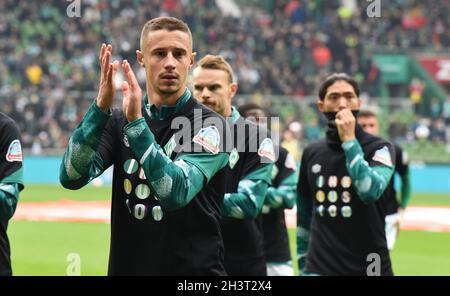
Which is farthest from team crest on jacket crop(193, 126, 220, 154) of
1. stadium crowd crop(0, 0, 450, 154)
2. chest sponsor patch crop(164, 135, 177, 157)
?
stadium crowd crop(0, 0, 450, 154)

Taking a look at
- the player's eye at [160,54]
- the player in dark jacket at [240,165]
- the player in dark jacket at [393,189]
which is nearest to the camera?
the player's eye at [160,54]

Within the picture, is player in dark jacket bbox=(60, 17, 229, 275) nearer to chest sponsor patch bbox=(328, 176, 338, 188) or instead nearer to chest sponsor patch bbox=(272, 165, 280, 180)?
chest sponsor patch bbox=(328, 176, 338, 188)

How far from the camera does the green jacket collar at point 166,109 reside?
14.9ft

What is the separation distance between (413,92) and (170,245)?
3117 cm

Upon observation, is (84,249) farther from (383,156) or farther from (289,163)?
(383,156)

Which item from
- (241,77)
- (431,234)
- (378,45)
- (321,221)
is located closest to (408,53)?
(378,45)

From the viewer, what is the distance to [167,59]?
14.5ft

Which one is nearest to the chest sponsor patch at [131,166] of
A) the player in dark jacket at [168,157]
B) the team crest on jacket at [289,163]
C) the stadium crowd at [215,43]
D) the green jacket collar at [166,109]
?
A: the player in dark jacket at [168,157]

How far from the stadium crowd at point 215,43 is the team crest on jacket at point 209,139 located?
24.2 metres

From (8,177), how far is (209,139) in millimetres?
1389

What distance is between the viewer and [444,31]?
38.4 metres

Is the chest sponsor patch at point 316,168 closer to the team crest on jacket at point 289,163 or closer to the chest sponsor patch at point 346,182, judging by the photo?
the chest sponsor patch at point 346,182

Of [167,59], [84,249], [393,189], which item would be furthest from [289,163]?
[84,249]
